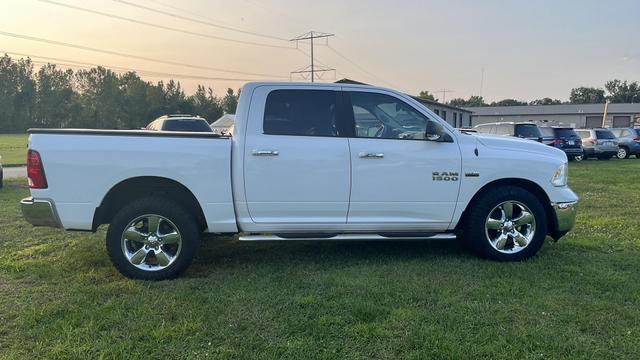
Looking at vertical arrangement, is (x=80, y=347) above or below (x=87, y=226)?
below

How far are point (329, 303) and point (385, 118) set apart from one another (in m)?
2.05

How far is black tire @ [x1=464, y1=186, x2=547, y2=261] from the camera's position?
487cm

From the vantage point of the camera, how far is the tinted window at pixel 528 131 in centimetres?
1750

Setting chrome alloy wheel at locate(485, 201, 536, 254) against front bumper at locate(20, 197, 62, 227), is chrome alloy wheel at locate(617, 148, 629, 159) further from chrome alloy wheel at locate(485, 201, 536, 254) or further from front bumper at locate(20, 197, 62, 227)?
front bumper at locate(20, 197, 62, 227)

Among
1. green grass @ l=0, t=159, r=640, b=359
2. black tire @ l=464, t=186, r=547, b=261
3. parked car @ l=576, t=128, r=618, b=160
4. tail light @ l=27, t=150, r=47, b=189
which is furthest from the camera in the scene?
parked car @ l=576, t=128, r=618, b=160

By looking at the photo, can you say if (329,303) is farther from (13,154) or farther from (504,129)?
(13,154)

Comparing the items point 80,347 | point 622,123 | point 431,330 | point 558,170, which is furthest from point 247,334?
point 622,123

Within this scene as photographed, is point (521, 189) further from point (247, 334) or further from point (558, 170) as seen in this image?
point (247, 334)

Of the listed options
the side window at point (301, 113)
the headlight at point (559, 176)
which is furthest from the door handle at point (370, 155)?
the headlight at point (559, 176)

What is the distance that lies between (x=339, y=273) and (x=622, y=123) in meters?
78.5

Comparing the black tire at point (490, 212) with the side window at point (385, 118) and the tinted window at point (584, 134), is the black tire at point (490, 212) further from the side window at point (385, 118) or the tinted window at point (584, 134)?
the tinted window at point (584, 134)

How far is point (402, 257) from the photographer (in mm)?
5184

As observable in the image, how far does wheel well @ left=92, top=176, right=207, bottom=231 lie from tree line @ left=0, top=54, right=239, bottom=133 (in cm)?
7023

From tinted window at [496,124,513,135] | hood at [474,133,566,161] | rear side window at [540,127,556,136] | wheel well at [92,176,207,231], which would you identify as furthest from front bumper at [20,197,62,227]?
rear side window at [540,127,556,136]
